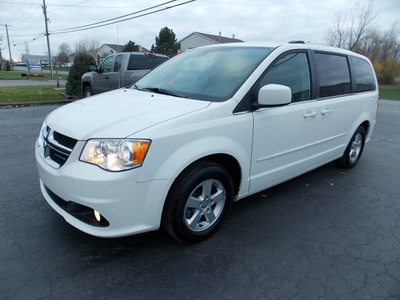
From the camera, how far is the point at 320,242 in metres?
2.76

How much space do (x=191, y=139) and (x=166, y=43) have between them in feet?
156

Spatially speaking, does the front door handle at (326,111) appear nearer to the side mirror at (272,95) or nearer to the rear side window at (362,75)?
the rear side window at (362,75)

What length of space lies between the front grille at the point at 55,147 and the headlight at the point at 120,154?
0.88 ft

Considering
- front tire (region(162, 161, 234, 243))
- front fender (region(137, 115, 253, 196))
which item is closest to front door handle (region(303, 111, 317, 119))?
front fender (region(137, 115, 253, 196))

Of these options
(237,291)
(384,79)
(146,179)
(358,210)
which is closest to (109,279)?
(146,179)

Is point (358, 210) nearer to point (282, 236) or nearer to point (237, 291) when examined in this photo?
point (282, 236)

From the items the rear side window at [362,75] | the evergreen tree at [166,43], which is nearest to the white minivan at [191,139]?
the rear side window at [362,75]

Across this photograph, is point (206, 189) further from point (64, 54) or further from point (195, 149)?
point (64, 54)

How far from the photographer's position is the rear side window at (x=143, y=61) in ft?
31.5

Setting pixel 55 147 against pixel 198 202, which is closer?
pixel 55 147

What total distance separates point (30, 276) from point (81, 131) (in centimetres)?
115

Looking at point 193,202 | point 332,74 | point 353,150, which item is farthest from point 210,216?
point 353,150

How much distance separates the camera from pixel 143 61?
9.87 metres

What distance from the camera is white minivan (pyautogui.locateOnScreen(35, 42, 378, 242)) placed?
6.95 feet
